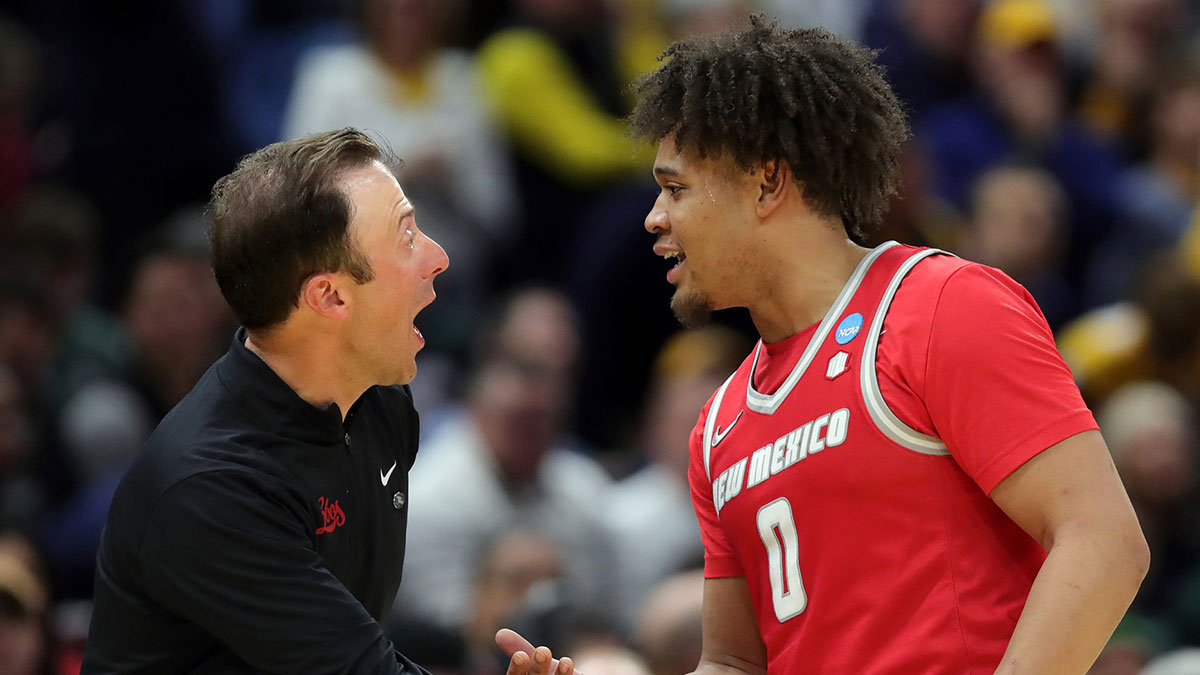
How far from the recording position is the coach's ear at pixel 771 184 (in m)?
3.29

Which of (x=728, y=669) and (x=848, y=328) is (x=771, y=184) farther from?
(x=728, y=669)

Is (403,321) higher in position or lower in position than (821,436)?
higher

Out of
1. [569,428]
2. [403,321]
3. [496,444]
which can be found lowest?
[569,428]

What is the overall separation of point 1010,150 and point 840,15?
4.02 feet

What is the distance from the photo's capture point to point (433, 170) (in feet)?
24.9

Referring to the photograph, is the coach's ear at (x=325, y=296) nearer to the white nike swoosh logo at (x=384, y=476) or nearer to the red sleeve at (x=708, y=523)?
the white nike swoosh logo at (x=384, y=476)

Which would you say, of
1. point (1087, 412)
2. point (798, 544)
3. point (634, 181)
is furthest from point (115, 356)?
point (1087, 412)

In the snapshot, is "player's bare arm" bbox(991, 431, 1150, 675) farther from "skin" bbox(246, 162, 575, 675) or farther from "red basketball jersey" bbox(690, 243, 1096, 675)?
"skin" bbox(246, 162, 575, 675)

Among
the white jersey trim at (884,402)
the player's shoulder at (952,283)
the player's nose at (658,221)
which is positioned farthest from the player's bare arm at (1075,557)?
the player's nose at (658,221)

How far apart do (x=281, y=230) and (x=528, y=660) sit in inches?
39.3

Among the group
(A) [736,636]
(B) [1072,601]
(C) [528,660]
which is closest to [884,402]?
(B) [1072,601]

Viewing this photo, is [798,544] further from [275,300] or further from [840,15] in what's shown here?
[840,15]

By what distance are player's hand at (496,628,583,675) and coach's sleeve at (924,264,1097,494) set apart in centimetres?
93

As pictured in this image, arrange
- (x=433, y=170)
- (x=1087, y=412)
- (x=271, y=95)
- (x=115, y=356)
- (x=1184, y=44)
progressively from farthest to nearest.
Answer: (x=1184, y=44) → (x=271, y=95) → (x=433, y=170) → (x=115, y=356) → (x=1087, y=412)
